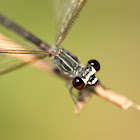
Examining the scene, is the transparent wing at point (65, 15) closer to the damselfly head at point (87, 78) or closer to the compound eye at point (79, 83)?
the damselfly head at point (87, 78)

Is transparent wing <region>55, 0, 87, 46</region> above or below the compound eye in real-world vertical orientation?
above

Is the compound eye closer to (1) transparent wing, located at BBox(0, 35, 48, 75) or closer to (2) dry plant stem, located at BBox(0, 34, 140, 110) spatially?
→ (2) dry plant stem, located at BBox(0, 34, 140, 110)

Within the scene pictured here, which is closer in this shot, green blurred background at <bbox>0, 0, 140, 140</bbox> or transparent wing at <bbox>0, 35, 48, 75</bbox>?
transparent wing at <bbox>0, 35, 48, 75</bbox>

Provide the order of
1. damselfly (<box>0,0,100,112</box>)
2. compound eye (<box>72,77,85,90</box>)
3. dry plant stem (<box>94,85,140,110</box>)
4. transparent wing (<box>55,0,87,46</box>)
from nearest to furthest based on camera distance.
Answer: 1. dry plant stem (<box>94,85,140,110</box>)
2. compound eye (<box>72,77,85,90</box>)
3. damselfly (<box>0,0,100,112</box>)
4. transparent wing (<box>55,0,87,46</box>)

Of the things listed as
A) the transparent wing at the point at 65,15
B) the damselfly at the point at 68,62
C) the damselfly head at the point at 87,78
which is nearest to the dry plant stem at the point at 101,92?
the damselfly at the point at 68,62

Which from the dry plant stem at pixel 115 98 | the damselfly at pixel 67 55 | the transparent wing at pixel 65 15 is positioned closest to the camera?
the dry plant stem at pixel 115 98

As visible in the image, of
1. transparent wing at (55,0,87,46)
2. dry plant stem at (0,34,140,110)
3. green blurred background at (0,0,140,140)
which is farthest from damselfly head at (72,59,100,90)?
green blurred background at (0,0,140,140)

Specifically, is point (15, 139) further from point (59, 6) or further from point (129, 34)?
point (129, 34)
